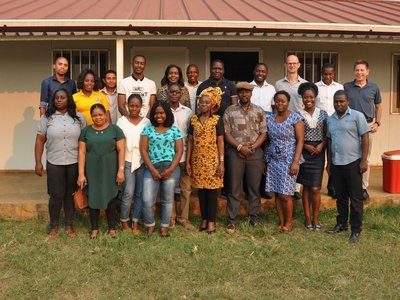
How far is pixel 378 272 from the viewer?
4141 mm

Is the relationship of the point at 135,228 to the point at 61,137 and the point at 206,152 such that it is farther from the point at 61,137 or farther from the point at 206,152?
the point at 61,137

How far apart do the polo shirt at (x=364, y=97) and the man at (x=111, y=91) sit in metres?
2.92

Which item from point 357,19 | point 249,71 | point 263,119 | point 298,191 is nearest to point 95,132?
point 263,119

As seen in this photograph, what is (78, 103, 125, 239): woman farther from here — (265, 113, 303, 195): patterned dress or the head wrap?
(265, 113, 303, 195): patterned dress

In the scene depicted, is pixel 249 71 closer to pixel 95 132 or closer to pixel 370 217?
pixel 370 217

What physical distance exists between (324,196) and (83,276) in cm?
340

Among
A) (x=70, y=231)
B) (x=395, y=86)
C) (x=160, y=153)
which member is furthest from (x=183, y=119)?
(x=395, y=86)

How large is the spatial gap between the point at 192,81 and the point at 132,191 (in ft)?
5.21

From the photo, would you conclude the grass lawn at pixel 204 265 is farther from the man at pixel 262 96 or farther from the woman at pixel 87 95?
the woman at pixel 87 95

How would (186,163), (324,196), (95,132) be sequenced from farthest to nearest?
(324,196) < (186,163) < (95,132)

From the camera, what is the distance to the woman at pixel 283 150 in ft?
16.1

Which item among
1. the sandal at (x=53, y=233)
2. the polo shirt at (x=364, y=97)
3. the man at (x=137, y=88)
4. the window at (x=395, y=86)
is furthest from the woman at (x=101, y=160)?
the window at (x=395, y=86)

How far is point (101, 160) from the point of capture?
4.73 meters

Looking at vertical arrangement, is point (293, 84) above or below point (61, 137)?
above
